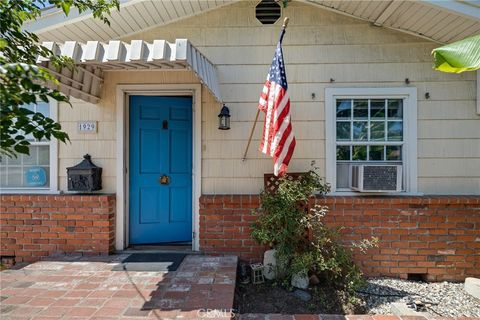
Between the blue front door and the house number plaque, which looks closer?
the house number plaque

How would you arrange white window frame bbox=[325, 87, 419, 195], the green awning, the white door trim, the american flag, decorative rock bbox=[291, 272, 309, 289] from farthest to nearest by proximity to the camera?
1. the white door trim
2. white window frame bbox=[325, 87, 419, 195]
3. decorative rock bbox=[291, 272, 309, 289]
4. the american flag
5. the green awning

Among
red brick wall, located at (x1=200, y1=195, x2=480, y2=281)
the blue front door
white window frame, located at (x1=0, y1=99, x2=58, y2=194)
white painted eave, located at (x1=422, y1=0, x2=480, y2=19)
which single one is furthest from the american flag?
white window frame, located at (x1=0, y1=99, x2=58, y2=194)

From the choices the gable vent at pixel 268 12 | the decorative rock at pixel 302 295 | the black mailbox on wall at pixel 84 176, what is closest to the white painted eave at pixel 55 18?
the black mailbox on wall at pixel 84 176

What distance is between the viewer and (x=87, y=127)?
13.0 feet

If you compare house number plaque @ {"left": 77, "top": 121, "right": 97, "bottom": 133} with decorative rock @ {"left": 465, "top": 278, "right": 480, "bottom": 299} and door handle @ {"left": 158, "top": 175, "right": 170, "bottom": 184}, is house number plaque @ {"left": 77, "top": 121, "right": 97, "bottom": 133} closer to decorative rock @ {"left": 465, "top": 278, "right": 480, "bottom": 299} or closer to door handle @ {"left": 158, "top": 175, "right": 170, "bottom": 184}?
door handle @ {"left": 158, "top": 175, "right": 170, "bottom": 184}

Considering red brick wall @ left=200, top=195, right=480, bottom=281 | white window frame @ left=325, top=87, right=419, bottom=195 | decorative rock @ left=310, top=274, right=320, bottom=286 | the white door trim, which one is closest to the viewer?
decorative rock @ left=310, top=274, right=320, bottom=286

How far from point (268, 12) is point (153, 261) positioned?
3.50 meters

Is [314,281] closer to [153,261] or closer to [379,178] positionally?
[379,178]

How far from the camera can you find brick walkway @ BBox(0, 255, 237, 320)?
97.9 inches

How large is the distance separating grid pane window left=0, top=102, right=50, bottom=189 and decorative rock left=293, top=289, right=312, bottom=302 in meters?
3.50

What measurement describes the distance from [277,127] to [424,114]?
2171mm

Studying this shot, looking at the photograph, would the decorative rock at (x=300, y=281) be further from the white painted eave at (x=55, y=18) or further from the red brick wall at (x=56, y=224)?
the white painted eave at (x=55, y=18)

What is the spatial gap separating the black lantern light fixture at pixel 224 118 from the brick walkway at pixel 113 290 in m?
1.65

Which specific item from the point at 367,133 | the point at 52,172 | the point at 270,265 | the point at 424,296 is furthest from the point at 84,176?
the point at 424,296
